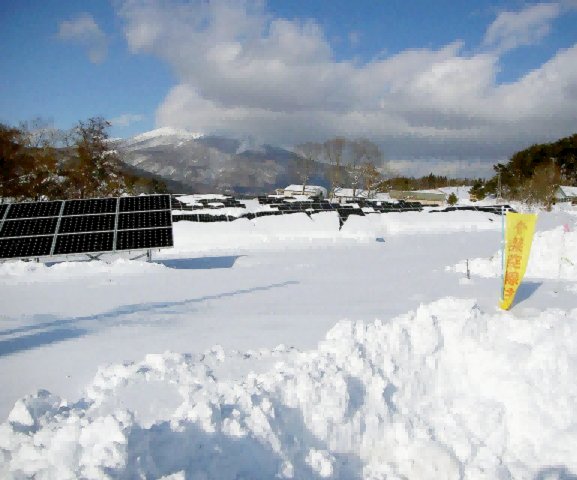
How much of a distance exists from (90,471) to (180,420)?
0.88 meters

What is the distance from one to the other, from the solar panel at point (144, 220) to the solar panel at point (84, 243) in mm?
702

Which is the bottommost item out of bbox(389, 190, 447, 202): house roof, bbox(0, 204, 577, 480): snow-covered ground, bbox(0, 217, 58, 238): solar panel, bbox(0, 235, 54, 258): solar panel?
bbox(0, 204, 577, 480): snow-covered ground

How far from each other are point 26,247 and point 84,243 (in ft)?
5.31

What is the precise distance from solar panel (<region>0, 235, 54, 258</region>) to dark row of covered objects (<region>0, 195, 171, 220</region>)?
1247 mm

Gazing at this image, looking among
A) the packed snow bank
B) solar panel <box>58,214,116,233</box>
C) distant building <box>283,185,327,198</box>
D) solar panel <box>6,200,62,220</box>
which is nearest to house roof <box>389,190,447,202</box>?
distant building <box>283,185,327,198</box>

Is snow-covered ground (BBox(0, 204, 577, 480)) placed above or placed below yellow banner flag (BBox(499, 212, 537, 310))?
below

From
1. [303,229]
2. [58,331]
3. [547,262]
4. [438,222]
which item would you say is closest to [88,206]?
[58,331]

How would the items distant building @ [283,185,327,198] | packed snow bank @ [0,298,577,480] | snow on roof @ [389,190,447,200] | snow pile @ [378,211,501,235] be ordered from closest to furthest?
packed snow bank @ [0,298,577,480] < snow pile @ [378,211,501,235] < distant building @ [283,185,327,198] < snow on roof @ [389,190,447,200]

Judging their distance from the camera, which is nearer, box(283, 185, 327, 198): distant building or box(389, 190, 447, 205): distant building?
box(283, 185, 327, 198): distant building

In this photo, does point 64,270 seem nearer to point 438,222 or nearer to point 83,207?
point 83,207

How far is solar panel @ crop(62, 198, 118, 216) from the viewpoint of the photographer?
12.9m

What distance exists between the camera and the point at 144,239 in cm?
1212

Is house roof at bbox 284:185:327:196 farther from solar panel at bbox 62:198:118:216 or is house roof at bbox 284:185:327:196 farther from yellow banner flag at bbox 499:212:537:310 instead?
yellow banner flag at bbox 499:212:537:310

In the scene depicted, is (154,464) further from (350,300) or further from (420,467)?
(350,300)
